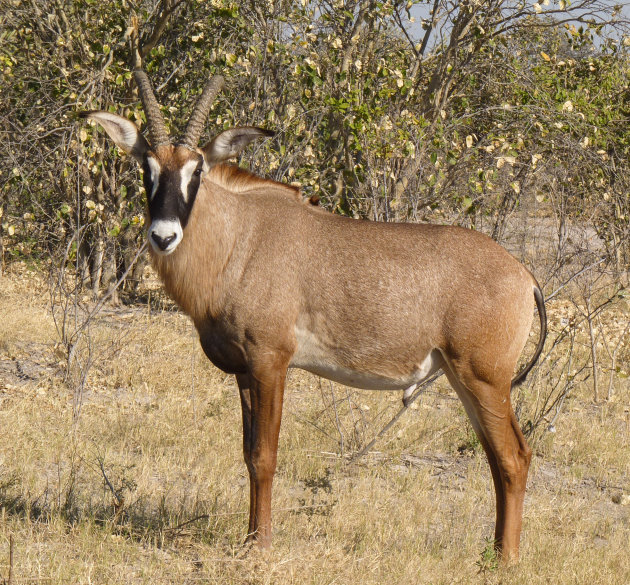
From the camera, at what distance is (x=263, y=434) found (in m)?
4.91

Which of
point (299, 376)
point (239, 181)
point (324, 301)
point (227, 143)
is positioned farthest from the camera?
point (299, 376)

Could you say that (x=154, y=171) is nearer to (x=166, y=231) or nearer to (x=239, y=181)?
(x=166, y=231)

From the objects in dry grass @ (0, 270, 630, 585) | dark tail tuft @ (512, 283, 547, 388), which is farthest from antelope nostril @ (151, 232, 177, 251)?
dark tail tuft @ (512, 283, 547, 388)

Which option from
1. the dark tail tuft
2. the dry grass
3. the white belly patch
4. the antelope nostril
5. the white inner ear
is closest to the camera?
the antelope nostril

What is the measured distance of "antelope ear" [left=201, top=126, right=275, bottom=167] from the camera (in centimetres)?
507

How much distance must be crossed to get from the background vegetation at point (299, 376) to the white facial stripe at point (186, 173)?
1.93 m

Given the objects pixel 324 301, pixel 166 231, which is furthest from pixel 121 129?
pixel 324 301

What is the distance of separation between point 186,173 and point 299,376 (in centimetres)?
462

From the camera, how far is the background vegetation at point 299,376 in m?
5.22

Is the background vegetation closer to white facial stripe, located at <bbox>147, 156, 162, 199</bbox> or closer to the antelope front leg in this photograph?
the antelope front leg

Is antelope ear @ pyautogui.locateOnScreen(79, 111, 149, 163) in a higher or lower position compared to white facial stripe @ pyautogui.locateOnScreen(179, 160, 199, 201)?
higher

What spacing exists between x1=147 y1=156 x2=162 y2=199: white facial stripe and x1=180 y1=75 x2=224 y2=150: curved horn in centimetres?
24

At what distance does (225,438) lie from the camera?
6.94m

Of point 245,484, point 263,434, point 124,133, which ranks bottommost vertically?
point 245,484
